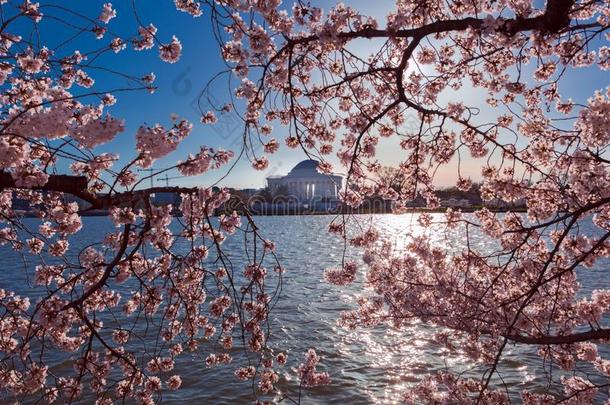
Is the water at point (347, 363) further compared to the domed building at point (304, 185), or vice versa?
the domed building at point (304, 185)

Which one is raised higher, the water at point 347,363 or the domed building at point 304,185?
the domed building at point 304,185

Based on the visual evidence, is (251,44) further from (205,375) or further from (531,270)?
(205,375)

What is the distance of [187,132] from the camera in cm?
392

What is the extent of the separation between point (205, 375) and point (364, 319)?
3731 mm

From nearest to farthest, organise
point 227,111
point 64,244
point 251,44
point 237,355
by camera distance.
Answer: point 251,44, point 64,244, point 227,111, point 237,355

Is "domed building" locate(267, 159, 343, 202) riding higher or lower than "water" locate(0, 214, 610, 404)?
higher

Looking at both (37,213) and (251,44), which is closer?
(251,44)

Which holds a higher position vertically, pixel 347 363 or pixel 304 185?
pixel 304 185

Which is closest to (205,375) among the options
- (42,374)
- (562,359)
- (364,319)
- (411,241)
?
(364,319)

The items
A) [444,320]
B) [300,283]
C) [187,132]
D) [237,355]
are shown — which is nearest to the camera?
[187,132]

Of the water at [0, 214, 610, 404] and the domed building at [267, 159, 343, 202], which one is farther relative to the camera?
the domed building at [267, 159, 343, 202]

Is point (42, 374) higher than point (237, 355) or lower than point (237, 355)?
higher

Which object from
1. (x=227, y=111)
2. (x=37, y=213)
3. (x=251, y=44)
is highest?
(x=251, y=44)

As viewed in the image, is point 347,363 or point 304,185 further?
point 304,185
